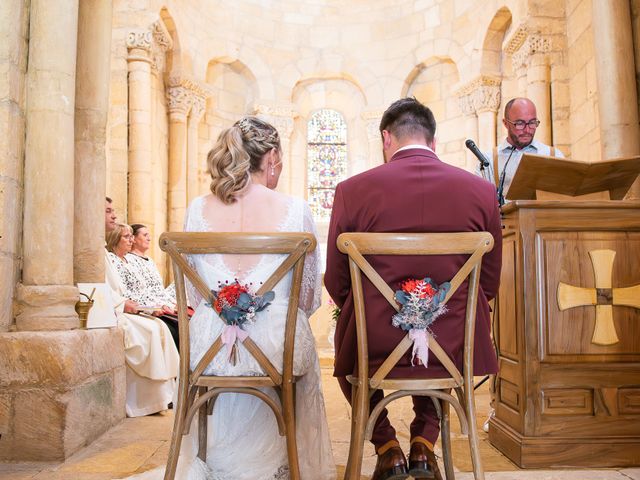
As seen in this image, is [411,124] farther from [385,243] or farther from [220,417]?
[220,417]

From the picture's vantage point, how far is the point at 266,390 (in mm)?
2529

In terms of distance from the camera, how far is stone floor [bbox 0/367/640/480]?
2551mm

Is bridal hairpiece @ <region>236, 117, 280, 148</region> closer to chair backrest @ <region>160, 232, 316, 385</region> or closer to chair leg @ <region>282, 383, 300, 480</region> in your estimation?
chair backrest @ <region>160, 232, 316, 385</region>

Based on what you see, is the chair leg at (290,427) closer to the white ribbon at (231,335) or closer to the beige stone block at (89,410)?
the white ribbon at (231,335)

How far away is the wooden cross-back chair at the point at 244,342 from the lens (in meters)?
2.14

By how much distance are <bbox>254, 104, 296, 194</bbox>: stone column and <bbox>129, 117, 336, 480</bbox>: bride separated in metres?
7.54

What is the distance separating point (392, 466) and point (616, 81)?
3.66 m

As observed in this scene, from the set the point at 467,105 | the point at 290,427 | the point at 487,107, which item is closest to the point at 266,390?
the point at 290,427

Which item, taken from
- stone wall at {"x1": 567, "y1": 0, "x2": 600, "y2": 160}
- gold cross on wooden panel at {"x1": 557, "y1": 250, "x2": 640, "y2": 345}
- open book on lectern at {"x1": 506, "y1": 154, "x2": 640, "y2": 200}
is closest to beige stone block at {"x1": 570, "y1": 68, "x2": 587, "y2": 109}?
stone wall at {"x1": 567, "y1": 0, "x2": 600, "y2": 160}

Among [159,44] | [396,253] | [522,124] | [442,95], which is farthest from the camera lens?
[442,95]

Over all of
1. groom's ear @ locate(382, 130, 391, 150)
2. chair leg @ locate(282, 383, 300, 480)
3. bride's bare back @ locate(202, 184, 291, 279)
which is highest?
groom's ear @ locate(382, 130, 391, 150)

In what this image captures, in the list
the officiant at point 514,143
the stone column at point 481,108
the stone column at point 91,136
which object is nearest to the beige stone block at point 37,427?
the stone column at point 91,136

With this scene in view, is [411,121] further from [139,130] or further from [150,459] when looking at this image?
[139,130]

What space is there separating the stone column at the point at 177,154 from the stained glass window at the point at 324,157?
271 centimetres
